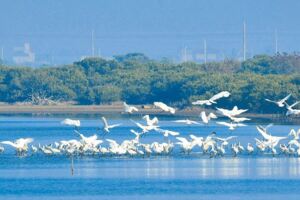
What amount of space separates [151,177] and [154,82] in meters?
53.7

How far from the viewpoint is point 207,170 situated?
41312 millimetres

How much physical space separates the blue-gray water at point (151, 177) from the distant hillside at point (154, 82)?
95.1 ft

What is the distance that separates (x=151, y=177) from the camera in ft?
130

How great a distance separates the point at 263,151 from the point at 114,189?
10976 millimetres

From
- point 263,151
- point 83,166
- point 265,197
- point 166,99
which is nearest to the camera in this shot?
point 265,197

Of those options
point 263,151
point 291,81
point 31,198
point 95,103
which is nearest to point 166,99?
point 95,103

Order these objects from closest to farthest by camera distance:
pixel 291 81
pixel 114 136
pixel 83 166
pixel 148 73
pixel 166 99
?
pixel 83 166, pixel 114 136, pixel 291 81, pixel 166 99, pixel 148 73

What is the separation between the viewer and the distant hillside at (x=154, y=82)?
76938 millimetres

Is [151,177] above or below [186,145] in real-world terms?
below

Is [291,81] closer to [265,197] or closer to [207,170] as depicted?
[207,170]

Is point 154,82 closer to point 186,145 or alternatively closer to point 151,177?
point 186,145

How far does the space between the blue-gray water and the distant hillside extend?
28991 millimetres

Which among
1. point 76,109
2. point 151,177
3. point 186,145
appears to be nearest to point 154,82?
point 76,109

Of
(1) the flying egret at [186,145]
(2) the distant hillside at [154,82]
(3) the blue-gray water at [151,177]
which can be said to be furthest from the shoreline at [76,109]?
(3) the blue-gray water at [151,177]
